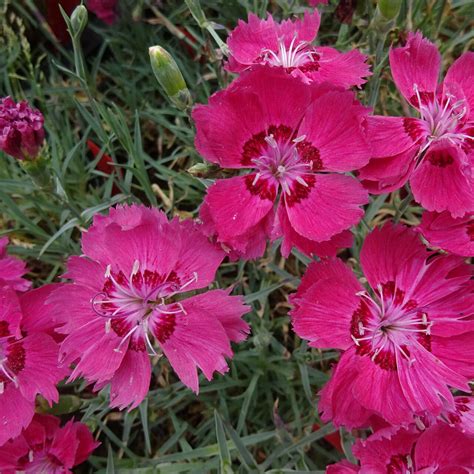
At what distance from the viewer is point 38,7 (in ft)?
8.60

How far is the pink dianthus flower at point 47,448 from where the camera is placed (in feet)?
5.00

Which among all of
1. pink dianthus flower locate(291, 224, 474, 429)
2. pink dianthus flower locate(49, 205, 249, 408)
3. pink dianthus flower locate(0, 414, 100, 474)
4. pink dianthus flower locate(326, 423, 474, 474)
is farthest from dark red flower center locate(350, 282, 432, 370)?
pink dianthus flower locate(0, 414, 100, 474)

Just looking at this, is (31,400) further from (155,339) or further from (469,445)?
(469,445)

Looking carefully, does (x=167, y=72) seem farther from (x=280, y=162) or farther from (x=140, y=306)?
(x=140, y=306)

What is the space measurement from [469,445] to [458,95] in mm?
774

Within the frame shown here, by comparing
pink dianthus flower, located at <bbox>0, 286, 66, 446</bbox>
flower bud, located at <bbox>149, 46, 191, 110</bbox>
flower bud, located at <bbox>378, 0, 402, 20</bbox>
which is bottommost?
pink dianthus flower, located at <bbox>0, 286, 66, 446</bbox>

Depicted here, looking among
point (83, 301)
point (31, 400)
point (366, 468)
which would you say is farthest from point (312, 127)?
point (31, 400)

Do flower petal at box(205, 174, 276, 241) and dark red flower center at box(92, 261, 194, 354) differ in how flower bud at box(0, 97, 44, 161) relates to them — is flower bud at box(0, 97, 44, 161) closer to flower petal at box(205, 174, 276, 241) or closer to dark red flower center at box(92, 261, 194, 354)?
dark red flower center at box(92, 261, 194, 354)

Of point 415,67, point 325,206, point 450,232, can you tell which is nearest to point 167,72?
point 325,206

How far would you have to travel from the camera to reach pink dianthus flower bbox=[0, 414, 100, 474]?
153 centimetres

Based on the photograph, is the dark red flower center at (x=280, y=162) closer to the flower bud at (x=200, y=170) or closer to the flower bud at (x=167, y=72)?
the flower bud at (x=200, y=170)

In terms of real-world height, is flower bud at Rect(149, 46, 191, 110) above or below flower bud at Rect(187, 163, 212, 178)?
above

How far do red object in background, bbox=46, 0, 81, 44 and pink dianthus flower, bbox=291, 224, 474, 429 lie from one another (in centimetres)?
162

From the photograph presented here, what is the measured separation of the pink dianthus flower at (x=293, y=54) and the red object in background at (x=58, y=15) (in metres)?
1.13
